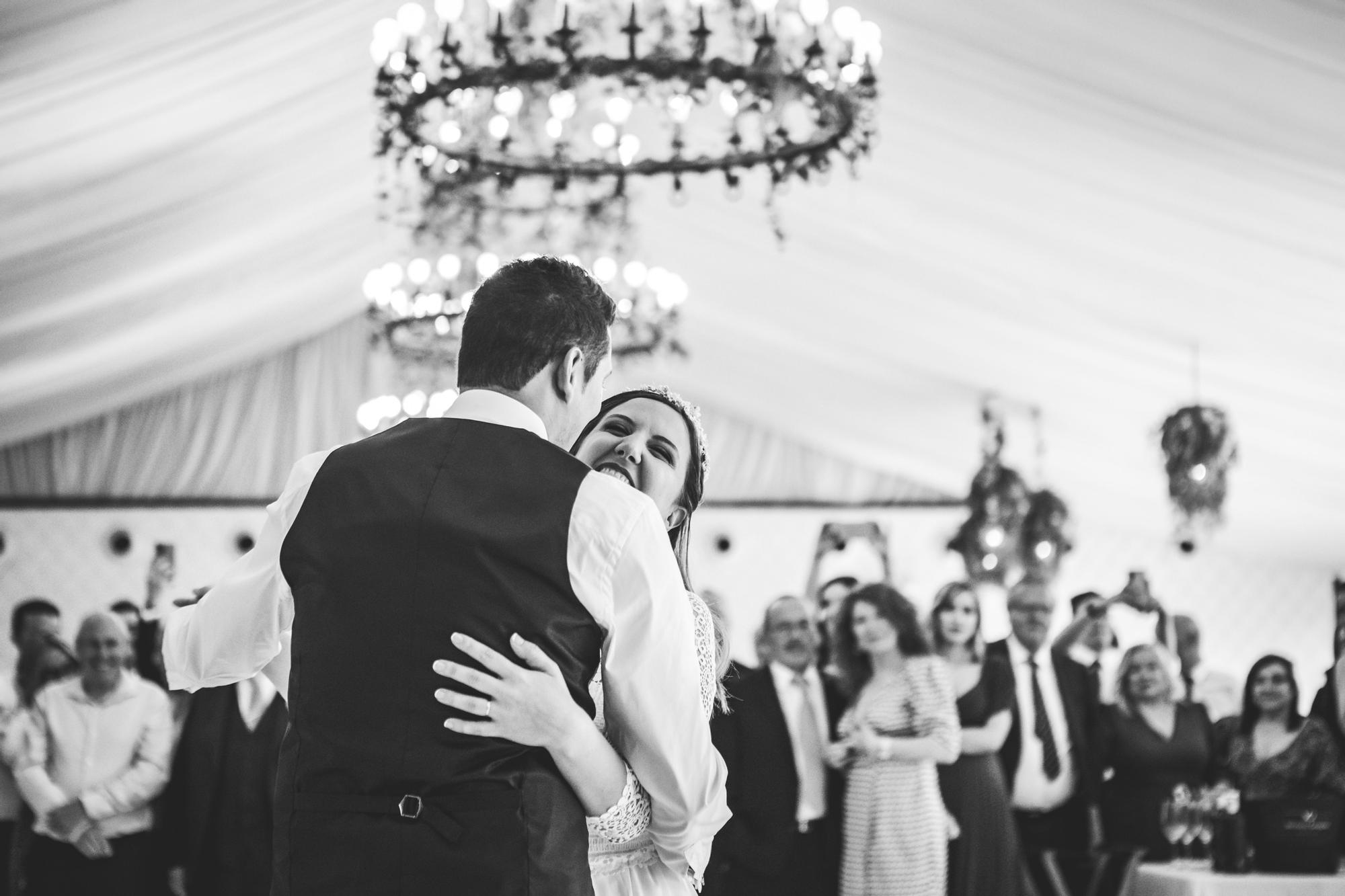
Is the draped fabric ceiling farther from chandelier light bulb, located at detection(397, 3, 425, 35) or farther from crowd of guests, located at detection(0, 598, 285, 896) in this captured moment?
crowd of guests, located at detection(0, 598, 285, 896)

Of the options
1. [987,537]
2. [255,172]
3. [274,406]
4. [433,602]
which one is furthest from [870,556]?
[433,602]

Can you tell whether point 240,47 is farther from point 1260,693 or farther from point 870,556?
point 870,556

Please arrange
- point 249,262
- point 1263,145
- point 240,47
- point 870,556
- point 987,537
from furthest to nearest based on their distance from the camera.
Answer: point 870,556
point 987,537
point 249,262
point 240,47
point 1263,145

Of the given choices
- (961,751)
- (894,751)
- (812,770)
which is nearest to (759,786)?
(812,770)

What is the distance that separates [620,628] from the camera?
1.65 m

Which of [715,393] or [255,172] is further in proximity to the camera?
[715,393]

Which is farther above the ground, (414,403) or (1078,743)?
(414,403)

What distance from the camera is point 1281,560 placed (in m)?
12.1

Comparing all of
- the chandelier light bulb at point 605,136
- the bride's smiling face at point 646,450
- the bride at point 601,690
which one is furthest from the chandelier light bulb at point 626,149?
the bride's smiling face at point 646,450

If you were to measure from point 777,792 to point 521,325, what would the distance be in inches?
149

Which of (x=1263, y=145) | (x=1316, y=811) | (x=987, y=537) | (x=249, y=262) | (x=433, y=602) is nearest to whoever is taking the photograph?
(x=433, y=602)

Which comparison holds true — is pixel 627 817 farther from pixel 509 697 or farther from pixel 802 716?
pixel 802 716

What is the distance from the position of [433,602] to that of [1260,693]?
14.2 feet

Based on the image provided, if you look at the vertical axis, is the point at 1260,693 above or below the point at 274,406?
below
